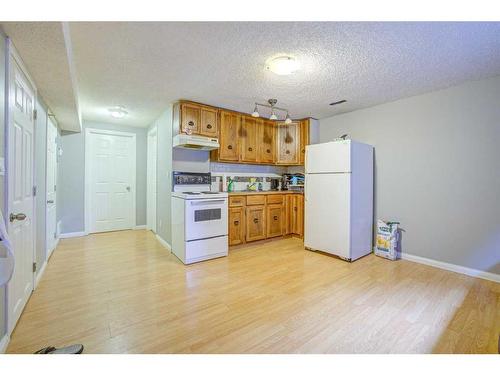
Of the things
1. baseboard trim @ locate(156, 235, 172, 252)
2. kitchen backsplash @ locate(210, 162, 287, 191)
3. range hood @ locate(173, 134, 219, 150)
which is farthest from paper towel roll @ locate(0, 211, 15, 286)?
kitchen backsplash @ locate(210, 162, 287, 191)

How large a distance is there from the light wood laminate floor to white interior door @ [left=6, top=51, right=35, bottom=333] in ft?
0.68

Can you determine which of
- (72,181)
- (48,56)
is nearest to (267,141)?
(48,56)

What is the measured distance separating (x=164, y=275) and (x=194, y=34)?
2.43 metres

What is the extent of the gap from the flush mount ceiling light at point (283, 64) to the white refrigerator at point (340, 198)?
1.32 metres

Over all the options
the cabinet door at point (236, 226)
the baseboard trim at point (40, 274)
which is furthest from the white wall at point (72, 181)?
the cabinet door at point (236, 226)

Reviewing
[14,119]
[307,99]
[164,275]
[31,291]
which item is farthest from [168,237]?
[307,99]

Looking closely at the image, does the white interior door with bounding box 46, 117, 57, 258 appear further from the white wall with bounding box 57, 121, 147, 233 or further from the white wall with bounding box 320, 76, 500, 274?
the white wall with bounding box 320, 76, 500, 274

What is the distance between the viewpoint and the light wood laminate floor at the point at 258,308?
1.52 metres

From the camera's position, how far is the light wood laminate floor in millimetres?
A: 1521

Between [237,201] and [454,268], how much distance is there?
2.90m

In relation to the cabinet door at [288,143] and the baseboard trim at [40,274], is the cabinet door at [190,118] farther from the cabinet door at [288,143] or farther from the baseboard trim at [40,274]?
the baseboard trim at [40,274]

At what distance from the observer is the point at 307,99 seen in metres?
3.25

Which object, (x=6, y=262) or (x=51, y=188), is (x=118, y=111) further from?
(x=6, y=262)

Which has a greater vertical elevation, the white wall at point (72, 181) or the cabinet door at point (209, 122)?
the cabinet door at point (209, 122)
